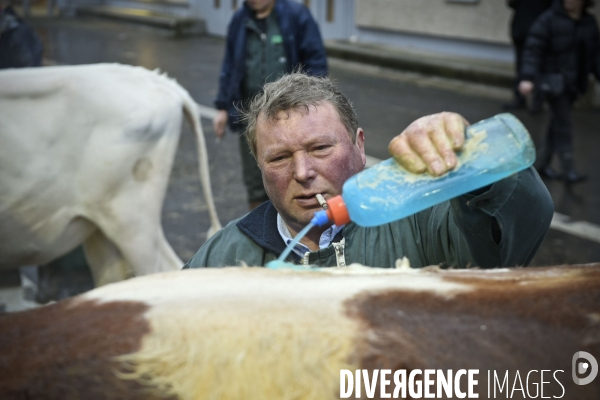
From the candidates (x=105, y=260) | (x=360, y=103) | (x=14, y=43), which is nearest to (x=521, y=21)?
(x=360, y=103)

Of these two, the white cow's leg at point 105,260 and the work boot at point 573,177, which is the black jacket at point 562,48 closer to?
the work boot at point 573,177

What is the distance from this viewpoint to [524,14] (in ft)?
30.0

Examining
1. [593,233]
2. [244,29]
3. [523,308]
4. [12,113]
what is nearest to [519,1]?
[593,233]

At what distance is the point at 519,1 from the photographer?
9195 millimetres

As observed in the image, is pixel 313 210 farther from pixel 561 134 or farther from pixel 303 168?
pixel 561 134

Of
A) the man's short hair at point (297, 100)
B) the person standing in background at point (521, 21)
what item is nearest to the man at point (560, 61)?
the person standing in background at point (521, 21)

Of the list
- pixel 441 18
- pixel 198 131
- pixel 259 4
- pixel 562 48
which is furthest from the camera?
pixel 441 18

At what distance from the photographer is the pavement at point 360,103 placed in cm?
553

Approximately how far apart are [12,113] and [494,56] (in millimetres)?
9092

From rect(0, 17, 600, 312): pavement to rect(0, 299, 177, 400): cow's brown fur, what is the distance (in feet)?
4.48

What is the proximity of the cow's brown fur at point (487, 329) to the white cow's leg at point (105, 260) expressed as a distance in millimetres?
3061

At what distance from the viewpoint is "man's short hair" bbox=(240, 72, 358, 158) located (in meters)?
1.89

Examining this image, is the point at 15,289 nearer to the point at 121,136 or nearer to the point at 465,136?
the point at 121,136

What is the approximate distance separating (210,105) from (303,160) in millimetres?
7917
